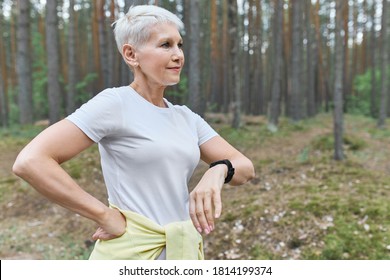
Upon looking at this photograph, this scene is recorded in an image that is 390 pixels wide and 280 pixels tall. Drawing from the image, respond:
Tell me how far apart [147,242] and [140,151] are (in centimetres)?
39

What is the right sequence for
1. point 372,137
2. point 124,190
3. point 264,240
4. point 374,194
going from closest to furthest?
point 124,190 → point 264,240 → point 374,194 → point 372,137

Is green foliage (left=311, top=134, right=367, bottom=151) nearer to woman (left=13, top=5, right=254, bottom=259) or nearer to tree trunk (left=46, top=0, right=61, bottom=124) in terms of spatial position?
tree trunk (left=46, top=0, right=61, bottom=124)

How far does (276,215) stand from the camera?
5.34 metres

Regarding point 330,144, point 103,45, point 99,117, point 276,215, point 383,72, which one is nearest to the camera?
point 99,117

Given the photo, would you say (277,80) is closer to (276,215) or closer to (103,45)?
(103,45)

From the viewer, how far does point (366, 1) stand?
23438 millimetres

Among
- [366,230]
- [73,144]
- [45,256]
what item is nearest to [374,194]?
[366,230]

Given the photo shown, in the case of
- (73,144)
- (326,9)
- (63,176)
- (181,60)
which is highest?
(326,9)

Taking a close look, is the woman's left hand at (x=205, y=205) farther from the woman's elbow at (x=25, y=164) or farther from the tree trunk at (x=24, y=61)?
the tree trunk at (x=24, y=61)

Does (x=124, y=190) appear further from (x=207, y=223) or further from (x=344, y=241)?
(x=344, y=241)

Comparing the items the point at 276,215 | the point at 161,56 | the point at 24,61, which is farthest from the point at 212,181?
the point at 24,61

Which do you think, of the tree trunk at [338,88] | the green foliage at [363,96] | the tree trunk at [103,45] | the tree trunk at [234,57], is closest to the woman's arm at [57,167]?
the tree trunk at [338,88]

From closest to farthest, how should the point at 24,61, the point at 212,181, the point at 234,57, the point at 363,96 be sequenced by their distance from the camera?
the point at 212,181
the point at 234,57
the point at 24,61
the point at 363,96

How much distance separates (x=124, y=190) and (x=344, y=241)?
3.93m
